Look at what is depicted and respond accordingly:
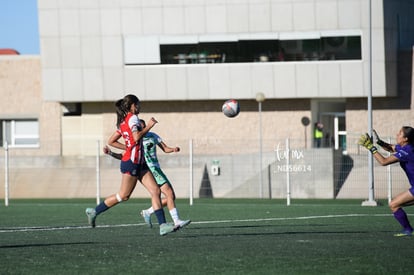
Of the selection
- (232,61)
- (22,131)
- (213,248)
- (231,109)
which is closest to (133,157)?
(213,248)

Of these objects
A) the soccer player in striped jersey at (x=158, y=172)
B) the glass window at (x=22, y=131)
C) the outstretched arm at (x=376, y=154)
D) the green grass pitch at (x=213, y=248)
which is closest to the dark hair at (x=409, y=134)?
the outstretched arm at (x=376, y=154)

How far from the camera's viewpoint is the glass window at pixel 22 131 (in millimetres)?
50625

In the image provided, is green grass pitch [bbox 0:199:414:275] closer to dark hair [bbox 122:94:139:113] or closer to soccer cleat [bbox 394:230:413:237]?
soccer cleat [bbox 394:230:413:237]

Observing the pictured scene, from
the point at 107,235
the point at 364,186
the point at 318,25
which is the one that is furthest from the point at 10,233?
the point at 318,25

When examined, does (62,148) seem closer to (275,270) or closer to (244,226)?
(244,226)

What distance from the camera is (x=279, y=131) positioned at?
47.6 m

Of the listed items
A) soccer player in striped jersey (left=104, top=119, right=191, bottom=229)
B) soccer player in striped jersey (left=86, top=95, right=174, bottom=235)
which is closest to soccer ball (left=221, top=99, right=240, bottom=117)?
soccer player in striped jersey (left=104, top=119, right=191, bottom=229)

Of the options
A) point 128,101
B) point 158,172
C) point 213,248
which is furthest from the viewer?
point 158,172

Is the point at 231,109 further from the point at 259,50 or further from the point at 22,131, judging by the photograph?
the point at 22,131

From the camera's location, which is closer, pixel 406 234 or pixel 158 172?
pixel 406 234

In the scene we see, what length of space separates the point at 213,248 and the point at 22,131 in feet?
130

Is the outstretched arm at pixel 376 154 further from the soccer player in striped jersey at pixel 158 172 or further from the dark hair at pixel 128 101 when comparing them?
the dark hair at pixel 128 101

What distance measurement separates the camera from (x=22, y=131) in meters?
50.7

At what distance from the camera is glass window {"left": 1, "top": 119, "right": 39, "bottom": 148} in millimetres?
50625
